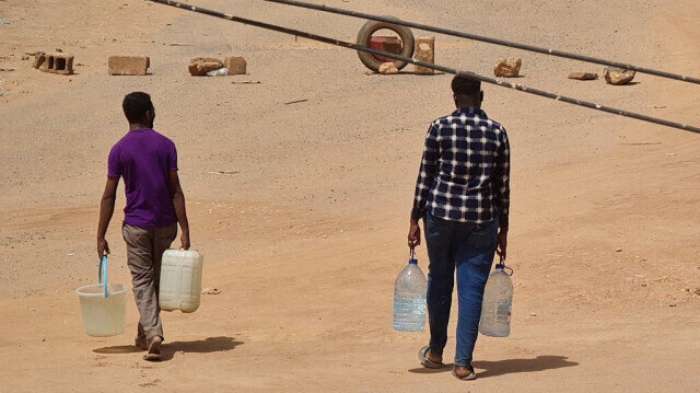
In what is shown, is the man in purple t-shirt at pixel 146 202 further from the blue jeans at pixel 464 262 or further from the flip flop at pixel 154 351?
the blue jeans at pixel 464 262

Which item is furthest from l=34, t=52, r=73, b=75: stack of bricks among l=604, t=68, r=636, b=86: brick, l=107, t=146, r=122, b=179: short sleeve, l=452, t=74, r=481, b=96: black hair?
l=452, t=74, r=481, b=96: black hair

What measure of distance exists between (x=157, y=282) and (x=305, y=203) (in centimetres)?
697

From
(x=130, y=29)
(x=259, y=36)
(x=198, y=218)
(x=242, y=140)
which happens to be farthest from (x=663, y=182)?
(x=130, y=29)

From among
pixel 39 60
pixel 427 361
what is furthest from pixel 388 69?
pixel 427 361

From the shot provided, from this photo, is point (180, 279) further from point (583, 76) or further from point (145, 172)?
point (583, 76)

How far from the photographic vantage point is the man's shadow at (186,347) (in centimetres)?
850

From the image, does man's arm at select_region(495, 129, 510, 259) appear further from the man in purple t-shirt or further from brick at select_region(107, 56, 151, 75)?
brick at select_region(107, 56, 151, 75)

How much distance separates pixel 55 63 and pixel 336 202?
10.2 m

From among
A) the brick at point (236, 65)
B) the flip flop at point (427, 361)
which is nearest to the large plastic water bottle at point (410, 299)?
the flip flop at point (427, 361)

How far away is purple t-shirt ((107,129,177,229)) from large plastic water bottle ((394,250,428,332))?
1443 millimetres

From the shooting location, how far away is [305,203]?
49.5ft

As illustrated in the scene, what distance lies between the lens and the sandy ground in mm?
8094

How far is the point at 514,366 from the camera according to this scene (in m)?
7.82

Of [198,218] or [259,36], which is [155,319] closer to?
[198,218]
